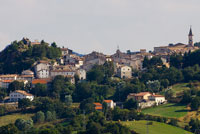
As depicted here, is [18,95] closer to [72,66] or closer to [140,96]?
[72,66]

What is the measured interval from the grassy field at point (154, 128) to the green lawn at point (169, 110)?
5.57m

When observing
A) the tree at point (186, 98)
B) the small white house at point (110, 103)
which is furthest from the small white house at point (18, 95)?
the tree at point (186, 98)

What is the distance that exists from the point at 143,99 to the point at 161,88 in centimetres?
736

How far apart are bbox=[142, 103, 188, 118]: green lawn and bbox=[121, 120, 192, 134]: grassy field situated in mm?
5566

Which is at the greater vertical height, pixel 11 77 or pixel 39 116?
pixel 11 77

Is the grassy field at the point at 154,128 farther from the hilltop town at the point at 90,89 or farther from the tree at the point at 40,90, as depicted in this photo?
the tree at the point at 40,90

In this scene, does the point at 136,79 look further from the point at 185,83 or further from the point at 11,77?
the point at 11,77

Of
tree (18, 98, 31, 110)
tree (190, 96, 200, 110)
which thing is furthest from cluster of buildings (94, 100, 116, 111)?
tree (190, 96, 200, 110)

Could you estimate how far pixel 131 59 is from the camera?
122 metres

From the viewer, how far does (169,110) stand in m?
89.6

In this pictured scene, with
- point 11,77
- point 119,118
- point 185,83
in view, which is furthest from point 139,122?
point 11,77

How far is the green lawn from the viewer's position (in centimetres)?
8682

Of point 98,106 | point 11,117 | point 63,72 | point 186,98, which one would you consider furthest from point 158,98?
point 11,117

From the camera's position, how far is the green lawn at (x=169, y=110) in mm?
86819
